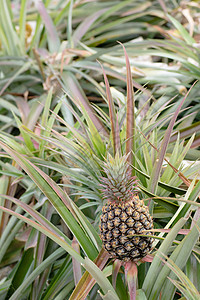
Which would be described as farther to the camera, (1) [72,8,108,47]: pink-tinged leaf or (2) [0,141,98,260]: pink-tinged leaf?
(1) [72,8,108,47]: pink-tinged leaf

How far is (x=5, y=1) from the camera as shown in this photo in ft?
5.12

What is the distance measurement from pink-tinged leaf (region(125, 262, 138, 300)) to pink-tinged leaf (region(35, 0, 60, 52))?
1.10 metres

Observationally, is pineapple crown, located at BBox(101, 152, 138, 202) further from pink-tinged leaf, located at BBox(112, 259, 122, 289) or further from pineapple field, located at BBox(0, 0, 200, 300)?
pink-tinged leaf, located at BBox(112, 259, 122, 289)

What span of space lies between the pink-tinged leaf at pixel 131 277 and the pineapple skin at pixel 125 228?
1.1 inches

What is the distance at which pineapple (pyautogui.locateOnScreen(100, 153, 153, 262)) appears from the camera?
640 mm

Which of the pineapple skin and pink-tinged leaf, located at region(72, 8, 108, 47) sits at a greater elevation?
pink-tinged leaf, located at region(72, 8, 108, 47)

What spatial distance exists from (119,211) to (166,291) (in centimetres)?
19

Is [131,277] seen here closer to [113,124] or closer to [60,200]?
[60,200]

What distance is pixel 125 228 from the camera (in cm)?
65

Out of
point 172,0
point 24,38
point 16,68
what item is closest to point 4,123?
point 16,68

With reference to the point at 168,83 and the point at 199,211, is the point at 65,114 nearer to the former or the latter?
the point at 168,83

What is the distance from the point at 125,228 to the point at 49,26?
1.15 meters

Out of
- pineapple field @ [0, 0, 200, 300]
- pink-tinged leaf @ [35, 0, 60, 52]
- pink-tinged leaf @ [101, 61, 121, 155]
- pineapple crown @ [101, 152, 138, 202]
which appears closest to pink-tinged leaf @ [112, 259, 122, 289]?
pineapple field @ [0, 0, 200, 300]

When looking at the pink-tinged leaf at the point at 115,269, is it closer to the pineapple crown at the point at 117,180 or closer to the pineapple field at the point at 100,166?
the pineapple field at the point at 100,166
